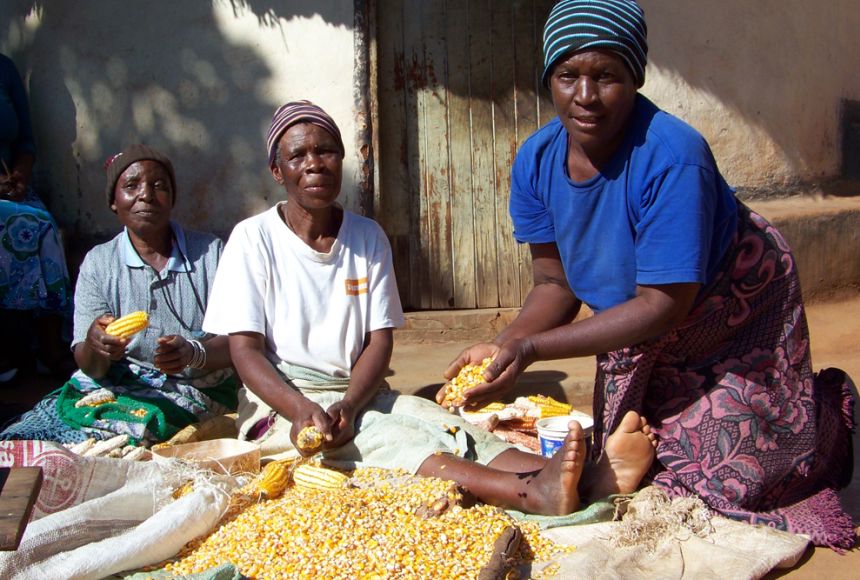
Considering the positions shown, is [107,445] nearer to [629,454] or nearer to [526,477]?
[526,477]

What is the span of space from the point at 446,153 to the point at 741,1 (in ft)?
Answer: 8.10

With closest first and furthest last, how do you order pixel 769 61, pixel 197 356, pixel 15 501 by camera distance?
pixel 15 501
pixel 197 356
pixel 769 61

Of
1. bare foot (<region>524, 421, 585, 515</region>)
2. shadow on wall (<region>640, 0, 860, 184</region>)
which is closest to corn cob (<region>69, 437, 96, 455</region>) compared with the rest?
bare foot (<region>524, 421, 585, 515</region>)

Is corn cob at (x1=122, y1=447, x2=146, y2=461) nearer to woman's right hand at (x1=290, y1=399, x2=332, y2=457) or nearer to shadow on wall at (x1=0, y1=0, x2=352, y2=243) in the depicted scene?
woman's right hand at (x1=290, y1=399, x2=332, y2=457)

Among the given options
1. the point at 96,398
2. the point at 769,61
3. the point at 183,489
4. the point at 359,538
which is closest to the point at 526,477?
the point at 359,538

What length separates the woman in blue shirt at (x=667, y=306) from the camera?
2957mm

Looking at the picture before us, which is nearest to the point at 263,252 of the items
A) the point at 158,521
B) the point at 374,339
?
the point at 374,339

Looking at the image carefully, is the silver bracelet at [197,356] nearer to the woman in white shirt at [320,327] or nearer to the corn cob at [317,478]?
the woman in white shirt at [320,327]

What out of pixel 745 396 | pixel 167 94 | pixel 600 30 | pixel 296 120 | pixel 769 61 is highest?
pixel 769 61

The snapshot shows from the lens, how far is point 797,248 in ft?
22.4

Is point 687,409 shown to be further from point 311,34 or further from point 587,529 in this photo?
point 311,34

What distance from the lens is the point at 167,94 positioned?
6590 millimetres

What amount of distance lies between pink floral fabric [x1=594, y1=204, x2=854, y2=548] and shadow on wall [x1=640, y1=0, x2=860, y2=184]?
147 inches

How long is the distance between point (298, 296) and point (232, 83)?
305cm
